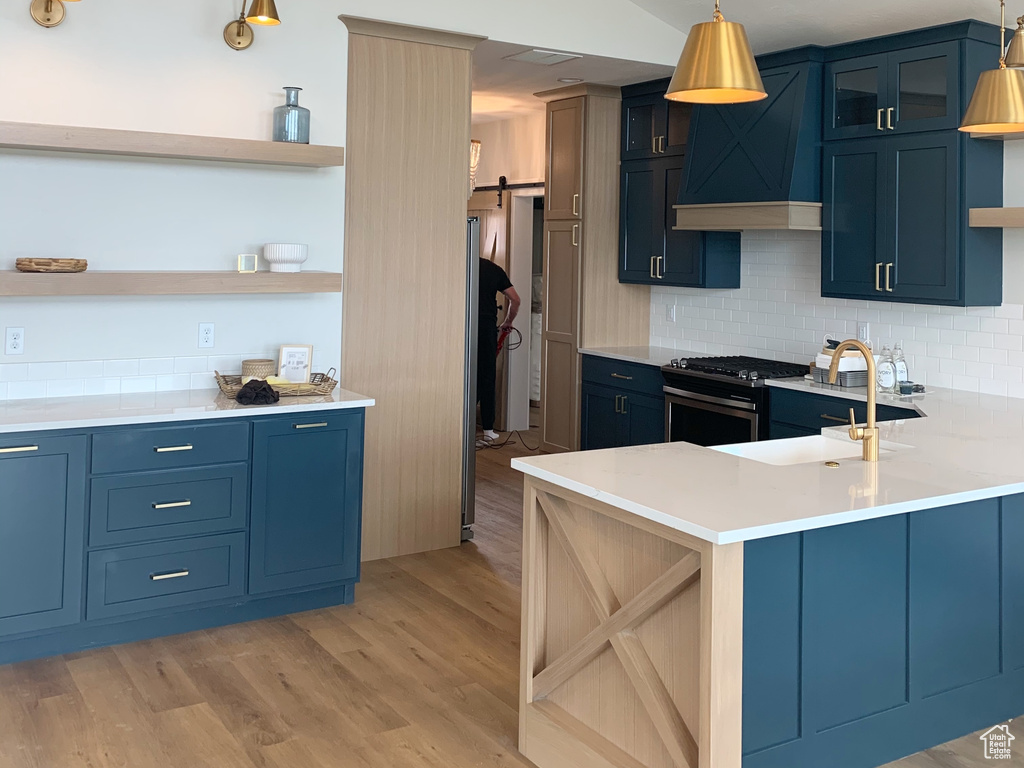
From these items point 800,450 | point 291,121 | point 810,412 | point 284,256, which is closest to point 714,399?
point 810,412

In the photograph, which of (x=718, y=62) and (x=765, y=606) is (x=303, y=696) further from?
(x=718, y=62)

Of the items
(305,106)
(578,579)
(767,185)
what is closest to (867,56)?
(767,185)

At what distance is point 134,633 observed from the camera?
394cm

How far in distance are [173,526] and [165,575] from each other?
0.64 feet

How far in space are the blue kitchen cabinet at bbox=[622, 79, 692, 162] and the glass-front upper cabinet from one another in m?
1.13

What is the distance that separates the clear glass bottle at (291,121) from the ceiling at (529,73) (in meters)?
1.22

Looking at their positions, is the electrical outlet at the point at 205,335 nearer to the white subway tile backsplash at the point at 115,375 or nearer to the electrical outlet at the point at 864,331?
the white subway tile backsplash at the point at 115,375

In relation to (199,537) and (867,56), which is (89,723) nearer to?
(199,537)

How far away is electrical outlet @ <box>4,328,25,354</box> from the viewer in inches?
158

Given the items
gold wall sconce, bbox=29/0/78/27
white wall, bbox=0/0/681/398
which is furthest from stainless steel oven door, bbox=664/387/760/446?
gold wall sconce, bbox=29/0/78/27

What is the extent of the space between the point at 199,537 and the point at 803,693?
2.45 metres

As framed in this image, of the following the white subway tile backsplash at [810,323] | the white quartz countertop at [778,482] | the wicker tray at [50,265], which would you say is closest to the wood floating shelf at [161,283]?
the wicker tray at [50,265]

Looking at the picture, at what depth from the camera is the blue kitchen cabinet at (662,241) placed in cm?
614

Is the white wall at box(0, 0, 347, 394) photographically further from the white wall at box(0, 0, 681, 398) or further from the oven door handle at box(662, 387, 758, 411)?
the oven door handle at box(662, 387, 758, 411)
